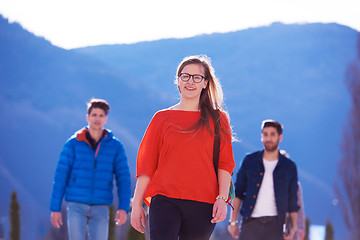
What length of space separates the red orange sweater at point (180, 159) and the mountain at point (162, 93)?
24.1m

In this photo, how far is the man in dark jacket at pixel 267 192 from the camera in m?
5.16

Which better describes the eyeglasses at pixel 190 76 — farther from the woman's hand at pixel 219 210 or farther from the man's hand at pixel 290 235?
the man's hand at pixel 290 235

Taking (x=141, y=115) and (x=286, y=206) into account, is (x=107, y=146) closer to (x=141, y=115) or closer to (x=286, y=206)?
(x=286, y=206)

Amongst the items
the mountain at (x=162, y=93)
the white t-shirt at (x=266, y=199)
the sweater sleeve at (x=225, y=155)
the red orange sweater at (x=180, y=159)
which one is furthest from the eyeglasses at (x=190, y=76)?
the mountain at (x=162, y=93)

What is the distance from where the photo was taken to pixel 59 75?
126ft

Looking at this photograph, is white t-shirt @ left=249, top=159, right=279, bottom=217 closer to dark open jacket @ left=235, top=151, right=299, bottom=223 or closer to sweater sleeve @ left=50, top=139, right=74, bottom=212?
dark open jacket @ left=235, top=151, right=299, bottom=223

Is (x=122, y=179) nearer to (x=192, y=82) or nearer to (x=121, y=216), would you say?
(x=121, y=216)

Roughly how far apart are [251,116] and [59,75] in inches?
812

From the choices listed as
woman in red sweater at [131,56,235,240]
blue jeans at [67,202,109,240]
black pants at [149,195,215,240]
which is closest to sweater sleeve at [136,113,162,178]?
woman in red sweater at [131,56,235,240]

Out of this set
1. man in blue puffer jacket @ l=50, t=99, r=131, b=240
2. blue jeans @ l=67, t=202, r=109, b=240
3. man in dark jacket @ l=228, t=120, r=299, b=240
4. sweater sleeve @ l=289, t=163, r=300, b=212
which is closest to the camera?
blue jeans @ l=67, t=202, r=109, b=240

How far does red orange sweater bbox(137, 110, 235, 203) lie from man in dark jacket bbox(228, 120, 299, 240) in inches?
90.3

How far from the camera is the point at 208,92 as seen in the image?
3.23m

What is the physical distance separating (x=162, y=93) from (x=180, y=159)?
39867 mm

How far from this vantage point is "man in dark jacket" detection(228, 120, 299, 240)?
5.16m
